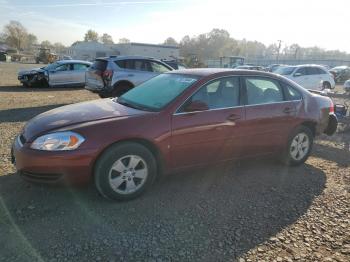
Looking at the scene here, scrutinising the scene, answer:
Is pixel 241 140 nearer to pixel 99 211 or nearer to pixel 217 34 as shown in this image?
pixel 99 211

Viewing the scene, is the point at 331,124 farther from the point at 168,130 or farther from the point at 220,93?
the point at 168,130

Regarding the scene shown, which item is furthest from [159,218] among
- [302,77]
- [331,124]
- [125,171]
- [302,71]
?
[302,71]

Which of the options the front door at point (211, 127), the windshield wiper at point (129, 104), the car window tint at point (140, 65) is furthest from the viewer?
the car window tint at point (140, 65)

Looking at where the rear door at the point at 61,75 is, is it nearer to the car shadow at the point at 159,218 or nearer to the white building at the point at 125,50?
the car shadow at the point at 159,218

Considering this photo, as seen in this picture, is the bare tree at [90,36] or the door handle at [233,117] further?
the bare tree at [90,36]

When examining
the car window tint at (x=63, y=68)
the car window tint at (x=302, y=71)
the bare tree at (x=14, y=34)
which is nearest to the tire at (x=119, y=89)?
the car window tint at (x=63, y=68)

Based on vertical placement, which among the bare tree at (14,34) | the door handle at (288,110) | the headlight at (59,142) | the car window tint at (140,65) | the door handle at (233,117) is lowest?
the headlight at (59,142)

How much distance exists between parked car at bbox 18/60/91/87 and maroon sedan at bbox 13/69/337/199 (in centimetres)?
1243

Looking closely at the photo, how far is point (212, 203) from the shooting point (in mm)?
3799

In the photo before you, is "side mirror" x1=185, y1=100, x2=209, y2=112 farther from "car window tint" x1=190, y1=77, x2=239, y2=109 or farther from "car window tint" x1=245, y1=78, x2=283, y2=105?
"car window tint" x1=245, y1=78, x2=283, y2=105

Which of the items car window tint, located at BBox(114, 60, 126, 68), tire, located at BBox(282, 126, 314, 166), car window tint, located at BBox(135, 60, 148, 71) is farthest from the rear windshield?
tire, located at BBox(282, 126, 314, 166)

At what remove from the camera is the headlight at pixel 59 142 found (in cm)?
332

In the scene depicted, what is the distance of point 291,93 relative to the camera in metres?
4.97

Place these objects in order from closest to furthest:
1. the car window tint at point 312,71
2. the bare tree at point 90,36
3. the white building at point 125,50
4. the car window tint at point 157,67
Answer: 1. the car window tint at point 157,67
2. the car window tint at point 312,71
3. the white building at point 125,50
4. the bare tree at point 90,36
